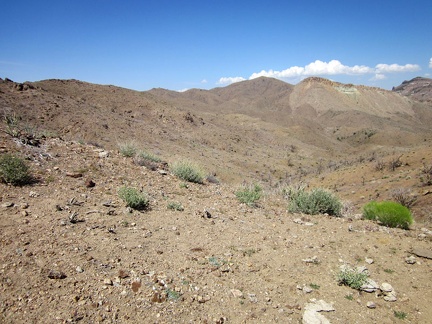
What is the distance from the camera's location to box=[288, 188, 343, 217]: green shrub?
7.93 m

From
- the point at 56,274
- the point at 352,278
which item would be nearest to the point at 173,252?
the point at 56,274

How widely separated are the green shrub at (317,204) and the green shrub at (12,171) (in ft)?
20.1

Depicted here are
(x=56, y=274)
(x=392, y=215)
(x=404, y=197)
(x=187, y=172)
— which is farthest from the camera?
(x=404, y=197)

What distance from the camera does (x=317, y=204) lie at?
313 inches

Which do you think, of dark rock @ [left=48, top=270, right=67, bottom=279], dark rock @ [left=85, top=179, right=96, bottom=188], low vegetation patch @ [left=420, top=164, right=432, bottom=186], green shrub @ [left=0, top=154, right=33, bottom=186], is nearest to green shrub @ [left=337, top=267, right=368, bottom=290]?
dark rock @ [left=48, top=270, right=67, bottom=279]

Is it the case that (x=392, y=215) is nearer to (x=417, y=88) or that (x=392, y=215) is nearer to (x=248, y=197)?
(x=248, y=197)

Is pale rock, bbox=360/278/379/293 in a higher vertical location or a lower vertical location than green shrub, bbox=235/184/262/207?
lower

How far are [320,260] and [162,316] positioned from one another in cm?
293

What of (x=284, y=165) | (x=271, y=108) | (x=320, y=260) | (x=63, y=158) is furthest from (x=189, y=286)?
(x=271, y=108)

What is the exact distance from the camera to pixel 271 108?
3706 inches

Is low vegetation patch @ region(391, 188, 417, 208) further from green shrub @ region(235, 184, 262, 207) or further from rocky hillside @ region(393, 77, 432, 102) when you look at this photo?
rocky hillside @ region(393, 77, 432, 102)

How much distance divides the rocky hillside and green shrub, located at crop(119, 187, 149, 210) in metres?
144

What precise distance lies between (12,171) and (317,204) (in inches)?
273

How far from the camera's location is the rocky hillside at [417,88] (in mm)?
127281
